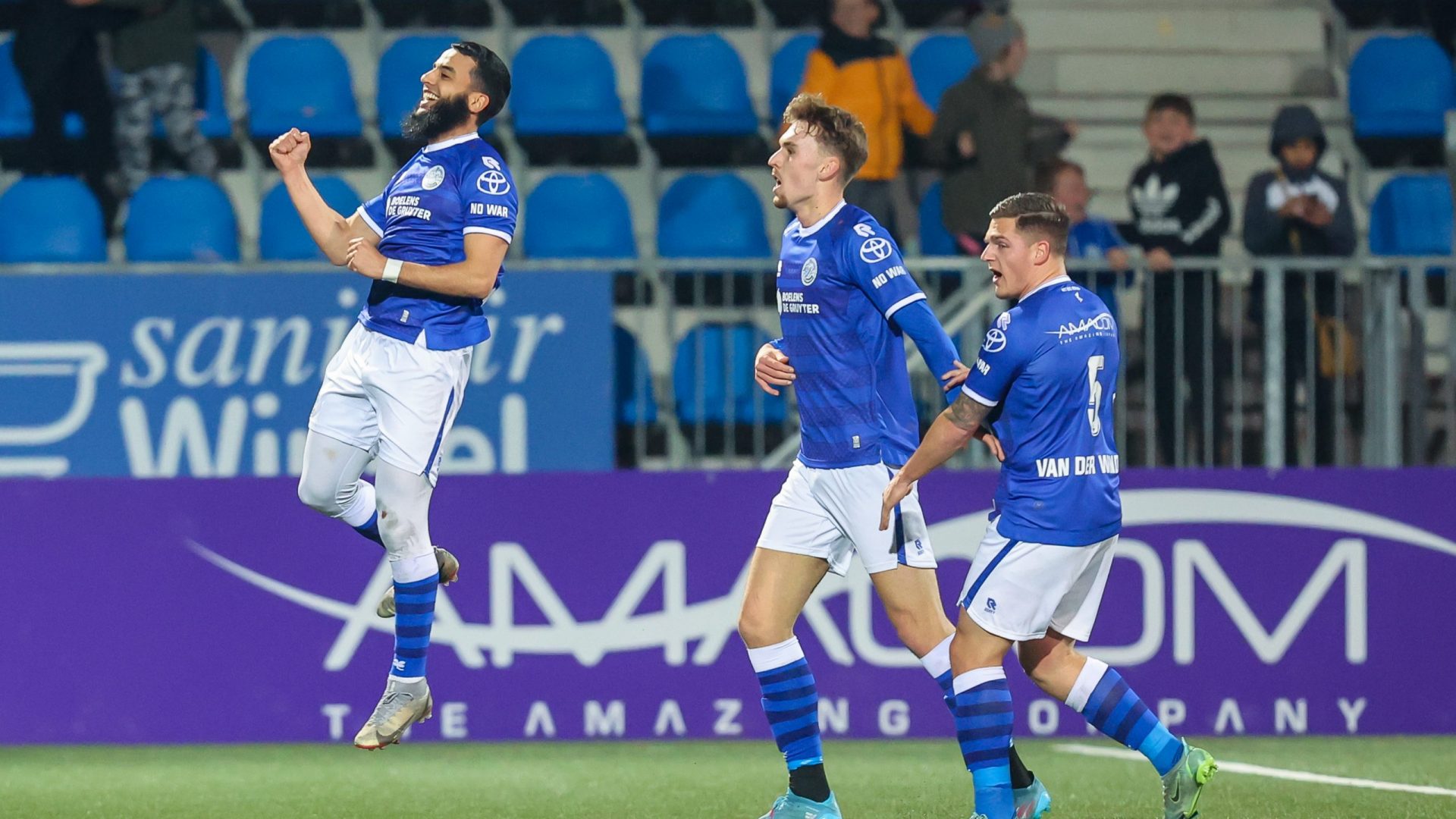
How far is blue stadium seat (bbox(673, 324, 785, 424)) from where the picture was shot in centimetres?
986

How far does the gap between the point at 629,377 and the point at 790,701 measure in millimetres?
3737

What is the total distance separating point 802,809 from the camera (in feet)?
20.1

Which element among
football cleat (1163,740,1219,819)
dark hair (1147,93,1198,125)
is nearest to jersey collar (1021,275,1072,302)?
football cleat (1163,740,1219,819)

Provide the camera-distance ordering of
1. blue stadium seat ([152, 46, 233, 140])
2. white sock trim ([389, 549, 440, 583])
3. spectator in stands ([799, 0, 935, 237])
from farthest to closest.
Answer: blue stadium seat ([152, 46, 233, 140]) < spectator in stands ([799, 0, 935, 237]) < white sock trim ([389, 549, 440, 583])

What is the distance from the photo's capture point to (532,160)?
12469mm

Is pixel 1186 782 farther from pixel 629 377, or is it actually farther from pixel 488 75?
pixel 629 377

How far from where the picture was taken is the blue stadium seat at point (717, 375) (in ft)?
32.3

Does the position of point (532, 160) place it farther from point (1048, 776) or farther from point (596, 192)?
point (1048, 776)

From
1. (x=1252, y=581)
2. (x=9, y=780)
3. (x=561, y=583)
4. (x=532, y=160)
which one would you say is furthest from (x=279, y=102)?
(x=1252, y=581)

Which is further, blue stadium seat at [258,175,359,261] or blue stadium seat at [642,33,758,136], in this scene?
blue stadium seat at [642,33,758,136]

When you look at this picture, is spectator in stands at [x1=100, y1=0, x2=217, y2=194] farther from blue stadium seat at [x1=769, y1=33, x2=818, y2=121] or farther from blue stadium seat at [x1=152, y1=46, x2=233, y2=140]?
blue stadium seat at [x1=769, y1=33, x2=818, y2=121]

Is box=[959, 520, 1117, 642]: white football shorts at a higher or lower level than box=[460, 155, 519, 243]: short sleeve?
lower

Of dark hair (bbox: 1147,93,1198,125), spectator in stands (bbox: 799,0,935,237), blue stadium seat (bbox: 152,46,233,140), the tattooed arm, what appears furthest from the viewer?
blue stadium seat (bbox: 152,46,233,140)

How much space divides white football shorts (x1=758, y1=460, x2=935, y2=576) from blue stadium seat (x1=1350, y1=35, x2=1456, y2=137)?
7245mm
